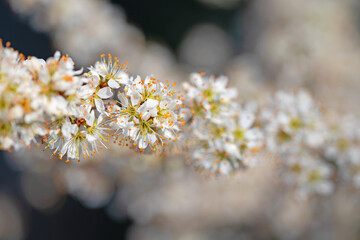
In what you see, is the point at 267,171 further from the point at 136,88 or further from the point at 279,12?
the point at 136,88

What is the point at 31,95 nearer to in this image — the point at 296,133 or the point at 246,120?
the point at 246,120

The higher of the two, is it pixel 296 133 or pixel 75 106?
pixel 296 133

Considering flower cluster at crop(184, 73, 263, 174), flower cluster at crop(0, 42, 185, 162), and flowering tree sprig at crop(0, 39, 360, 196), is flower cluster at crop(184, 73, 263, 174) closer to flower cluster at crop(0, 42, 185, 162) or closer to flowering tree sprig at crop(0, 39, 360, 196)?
flowering tree sprig at crop(0, 39, 360, 196)

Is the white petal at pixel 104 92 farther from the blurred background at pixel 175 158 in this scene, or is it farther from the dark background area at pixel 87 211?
the dark background area at pixel 87 211

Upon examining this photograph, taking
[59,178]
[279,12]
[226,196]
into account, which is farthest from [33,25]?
[279,12]

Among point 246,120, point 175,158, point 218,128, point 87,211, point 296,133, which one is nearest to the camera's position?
point 218,128

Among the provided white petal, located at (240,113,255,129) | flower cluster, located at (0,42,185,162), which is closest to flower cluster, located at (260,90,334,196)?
white petal, located at (240,113,255,129)

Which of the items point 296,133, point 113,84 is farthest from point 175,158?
point 113,84

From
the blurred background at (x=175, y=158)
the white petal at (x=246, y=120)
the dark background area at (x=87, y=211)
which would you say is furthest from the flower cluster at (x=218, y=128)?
the dark background area at (x=87, y=211)

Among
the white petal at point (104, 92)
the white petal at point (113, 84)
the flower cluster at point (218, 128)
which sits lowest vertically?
the white petal at point (104, 92)

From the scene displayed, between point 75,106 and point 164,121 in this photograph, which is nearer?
point 75,106
